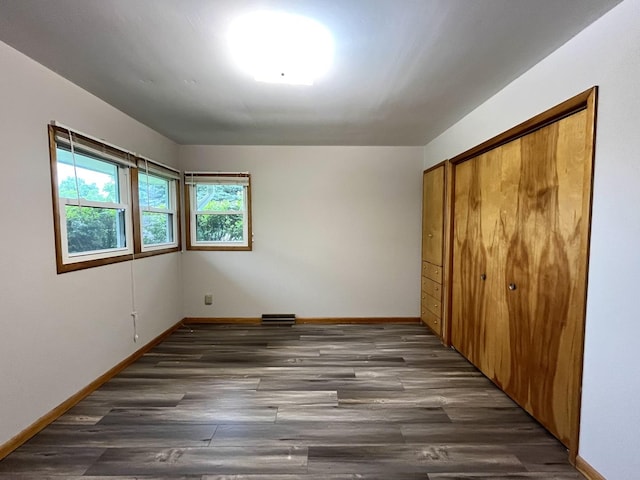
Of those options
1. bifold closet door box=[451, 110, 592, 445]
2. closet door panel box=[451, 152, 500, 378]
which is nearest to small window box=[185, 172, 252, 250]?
closet door panel box=[451, 152, 500, 378]

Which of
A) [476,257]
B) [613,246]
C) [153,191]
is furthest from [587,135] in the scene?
[153,191]

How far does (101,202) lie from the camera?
2539 mm

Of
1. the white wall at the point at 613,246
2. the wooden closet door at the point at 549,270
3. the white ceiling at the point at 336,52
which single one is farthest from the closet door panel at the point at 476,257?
the white wall at the point at 613,246

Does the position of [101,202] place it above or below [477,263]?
above

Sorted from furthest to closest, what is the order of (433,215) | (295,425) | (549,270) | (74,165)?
(433,215) → (74,165) → (295,425) → (549,270)

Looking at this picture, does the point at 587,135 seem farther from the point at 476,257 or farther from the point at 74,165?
the point at 74,165

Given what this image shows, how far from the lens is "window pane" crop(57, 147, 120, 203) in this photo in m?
2.17

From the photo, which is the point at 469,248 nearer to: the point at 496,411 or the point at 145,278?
the point at 496,411

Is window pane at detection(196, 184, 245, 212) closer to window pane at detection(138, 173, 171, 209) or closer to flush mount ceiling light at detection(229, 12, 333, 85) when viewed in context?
window pane at detection(138, 173, 171, 209)

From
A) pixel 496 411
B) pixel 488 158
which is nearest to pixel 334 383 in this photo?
pixel 496 411

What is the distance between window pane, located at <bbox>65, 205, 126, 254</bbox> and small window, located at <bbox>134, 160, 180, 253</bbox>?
22 centimetres

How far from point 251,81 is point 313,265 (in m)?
2.44

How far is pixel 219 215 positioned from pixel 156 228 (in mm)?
793

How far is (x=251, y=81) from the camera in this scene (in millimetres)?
2117
